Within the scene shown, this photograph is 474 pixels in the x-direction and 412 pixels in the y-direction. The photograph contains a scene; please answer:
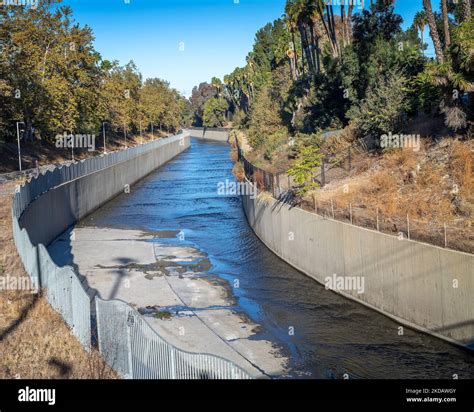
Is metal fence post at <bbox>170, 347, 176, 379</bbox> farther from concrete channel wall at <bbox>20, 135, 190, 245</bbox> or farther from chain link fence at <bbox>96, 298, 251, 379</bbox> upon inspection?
concrete channel wall at <bbox>20, 135, 190, 245</bbox>

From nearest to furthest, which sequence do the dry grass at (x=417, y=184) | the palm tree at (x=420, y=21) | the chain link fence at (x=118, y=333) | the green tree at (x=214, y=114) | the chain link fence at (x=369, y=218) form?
1. the chain link fence at (x=118, y=333)
2. the chain link fence at (x=369, y=218)
3. the dry grass at (x=417, y=184)
4. the palm tree at (x=420, y=21)
5. the green tree at (x=214, y=114)

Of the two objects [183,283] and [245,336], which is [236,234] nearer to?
[183,283]

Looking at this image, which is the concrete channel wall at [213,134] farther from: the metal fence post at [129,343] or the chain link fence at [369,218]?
the metal fence post at [129,343]

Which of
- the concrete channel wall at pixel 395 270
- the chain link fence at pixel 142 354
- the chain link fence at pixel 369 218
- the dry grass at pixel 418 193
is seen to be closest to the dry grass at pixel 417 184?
the dry grass at pixel 418 193

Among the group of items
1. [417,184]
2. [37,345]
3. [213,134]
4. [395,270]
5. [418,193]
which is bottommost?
[37,345]

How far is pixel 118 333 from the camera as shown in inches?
458

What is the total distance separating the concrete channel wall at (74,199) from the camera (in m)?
29.5

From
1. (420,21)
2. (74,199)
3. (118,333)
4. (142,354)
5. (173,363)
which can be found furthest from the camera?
(420,21)

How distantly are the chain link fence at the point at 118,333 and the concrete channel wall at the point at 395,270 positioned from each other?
8589mm

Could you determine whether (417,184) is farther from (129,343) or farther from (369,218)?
(129,343)

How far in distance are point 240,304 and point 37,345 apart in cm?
977

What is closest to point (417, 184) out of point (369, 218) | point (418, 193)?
point (418, 193)

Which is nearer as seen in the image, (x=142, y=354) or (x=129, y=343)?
(x=142, y=354)

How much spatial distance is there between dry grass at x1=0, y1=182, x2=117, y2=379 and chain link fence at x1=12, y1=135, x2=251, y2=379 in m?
0.23
